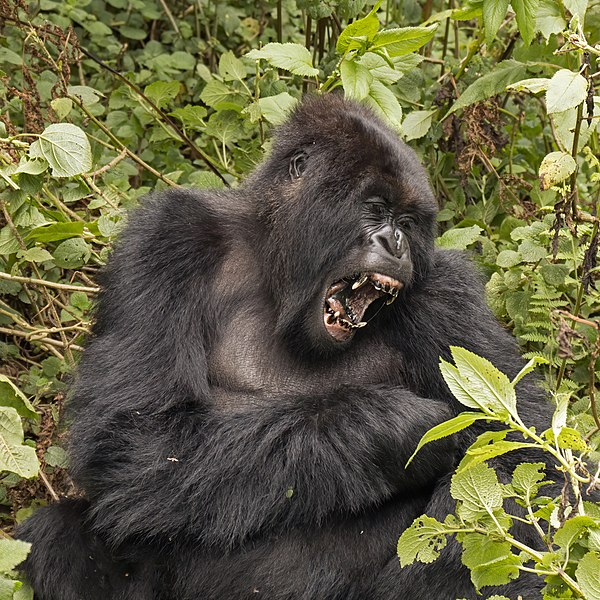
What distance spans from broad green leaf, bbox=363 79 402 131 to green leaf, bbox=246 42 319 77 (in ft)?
0.92

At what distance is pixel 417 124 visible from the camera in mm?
5906

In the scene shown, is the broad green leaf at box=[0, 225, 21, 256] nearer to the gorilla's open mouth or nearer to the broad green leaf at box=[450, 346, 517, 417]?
the gorilla's open mouth

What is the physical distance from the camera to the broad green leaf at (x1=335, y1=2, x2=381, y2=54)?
463 centimetres

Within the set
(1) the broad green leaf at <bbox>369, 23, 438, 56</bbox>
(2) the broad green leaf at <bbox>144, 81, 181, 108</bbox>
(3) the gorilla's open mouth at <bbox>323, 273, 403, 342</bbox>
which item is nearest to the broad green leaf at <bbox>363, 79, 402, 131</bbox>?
(1) the broad green leaf at <bbox>369, 23, 438, 56</bbox>

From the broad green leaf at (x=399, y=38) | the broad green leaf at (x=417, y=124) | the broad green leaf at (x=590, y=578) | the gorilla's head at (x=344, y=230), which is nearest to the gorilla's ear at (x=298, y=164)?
the gorilla's head at (x=344, y=230)

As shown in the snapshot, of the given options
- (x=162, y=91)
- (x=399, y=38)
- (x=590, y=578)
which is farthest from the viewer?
(x=162, y=91)

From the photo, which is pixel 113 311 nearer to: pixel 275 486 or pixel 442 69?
pixel 275 486

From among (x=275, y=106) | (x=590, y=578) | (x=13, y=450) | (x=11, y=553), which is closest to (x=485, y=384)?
(x=590, y=578)

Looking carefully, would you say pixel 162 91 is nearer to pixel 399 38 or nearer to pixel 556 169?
pixel 399 38

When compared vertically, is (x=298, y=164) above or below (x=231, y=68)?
above

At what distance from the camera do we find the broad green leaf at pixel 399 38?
4773 millimetres

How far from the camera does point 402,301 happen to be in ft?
14.2

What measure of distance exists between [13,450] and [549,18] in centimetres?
285

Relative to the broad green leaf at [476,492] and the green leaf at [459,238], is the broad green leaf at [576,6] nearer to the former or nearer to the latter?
the green leaf at [459,238]
